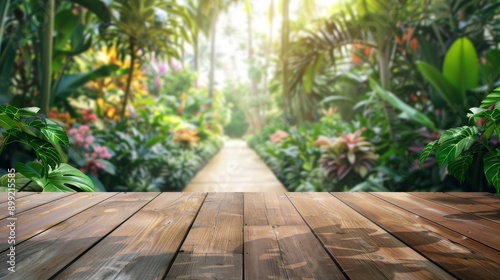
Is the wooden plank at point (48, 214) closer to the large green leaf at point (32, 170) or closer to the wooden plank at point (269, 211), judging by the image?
the large green leaf at point (32, 170)

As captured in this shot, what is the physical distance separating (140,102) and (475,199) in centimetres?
538

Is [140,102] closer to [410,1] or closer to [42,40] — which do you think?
[42,40]

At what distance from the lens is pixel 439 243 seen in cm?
98

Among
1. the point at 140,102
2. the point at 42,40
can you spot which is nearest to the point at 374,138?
the point at 42,40

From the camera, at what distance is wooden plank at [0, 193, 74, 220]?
133 centimetres

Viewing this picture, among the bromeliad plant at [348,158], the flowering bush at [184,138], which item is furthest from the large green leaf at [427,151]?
the flowering bush at [184,138]

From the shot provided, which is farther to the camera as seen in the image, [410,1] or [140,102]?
[140,102]

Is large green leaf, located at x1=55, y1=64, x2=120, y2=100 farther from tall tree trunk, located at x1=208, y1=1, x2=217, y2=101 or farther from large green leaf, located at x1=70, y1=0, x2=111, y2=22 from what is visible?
tall tree trunk, located at x1=208, y1=1, x2=217, y2=101

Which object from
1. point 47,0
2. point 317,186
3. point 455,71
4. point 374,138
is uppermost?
point 47,0

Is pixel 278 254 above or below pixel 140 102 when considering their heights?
below

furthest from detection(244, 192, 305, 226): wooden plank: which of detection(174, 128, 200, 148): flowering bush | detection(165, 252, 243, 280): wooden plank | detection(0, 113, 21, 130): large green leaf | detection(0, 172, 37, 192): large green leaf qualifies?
detection(174, 128, 200, 148): flowering bush

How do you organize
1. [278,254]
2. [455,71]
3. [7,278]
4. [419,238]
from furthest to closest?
1. [455,71]
2. [419,238]
3. [278,254]
4. [7,278]

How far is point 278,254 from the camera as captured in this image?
0.87 m

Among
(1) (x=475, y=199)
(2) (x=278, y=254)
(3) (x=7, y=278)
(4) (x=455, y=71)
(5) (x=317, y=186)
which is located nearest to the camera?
(3) (x=7, y=278)
